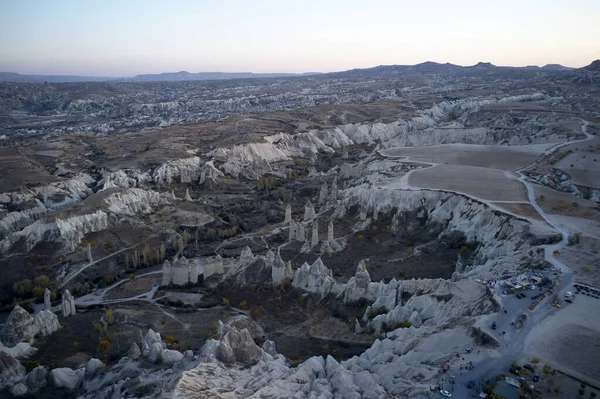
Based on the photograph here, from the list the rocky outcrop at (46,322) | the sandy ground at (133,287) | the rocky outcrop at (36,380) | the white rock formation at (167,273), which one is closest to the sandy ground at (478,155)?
the white rock formation at (167,273)

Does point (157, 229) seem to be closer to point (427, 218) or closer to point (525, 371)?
point (427, 218)

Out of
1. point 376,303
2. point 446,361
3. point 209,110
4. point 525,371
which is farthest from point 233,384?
point 209,110

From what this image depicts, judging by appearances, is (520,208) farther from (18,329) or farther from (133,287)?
(18,329)

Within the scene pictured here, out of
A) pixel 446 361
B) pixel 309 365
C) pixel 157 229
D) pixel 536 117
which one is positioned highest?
pixel 536 117

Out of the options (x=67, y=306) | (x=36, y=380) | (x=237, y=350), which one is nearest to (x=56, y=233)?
(x=67, y=306)

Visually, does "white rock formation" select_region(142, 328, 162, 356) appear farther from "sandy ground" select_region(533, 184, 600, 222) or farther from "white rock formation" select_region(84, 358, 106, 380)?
"sandy ground" select_region(533, 184, 600, 222)

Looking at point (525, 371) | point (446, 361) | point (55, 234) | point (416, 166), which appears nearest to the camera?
point (525, 371)

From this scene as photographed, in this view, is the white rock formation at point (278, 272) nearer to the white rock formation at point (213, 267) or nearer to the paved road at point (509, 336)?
the white rock formation at point (213, 267)

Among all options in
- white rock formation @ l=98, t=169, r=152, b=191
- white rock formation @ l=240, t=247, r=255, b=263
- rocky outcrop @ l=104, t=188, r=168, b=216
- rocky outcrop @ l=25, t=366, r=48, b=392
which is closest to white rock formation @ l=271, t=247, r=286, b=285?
white rock formation @ l=240, t=247, r=255, b=263
